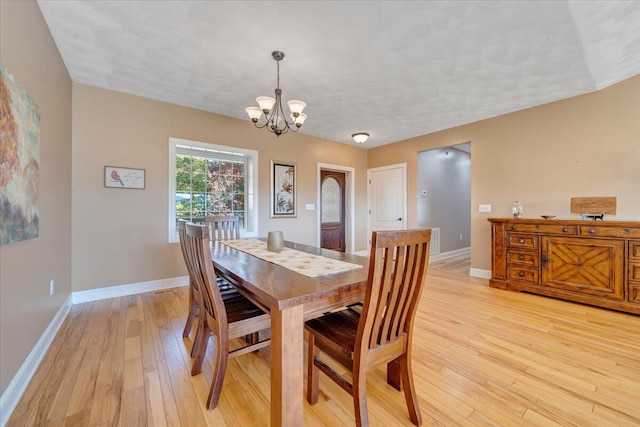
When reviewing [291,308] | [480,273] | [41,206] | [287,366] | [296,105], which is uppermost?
[296,105]

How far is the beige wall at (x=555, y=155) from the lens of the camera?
2.84m

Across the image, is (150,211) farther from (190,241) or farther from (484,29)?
(484,29)

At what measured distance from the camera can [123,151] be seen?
10.2 ft

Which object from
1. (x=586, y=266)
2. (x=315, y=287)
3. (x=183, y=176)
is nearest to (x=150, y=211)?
(x=183, y=176)

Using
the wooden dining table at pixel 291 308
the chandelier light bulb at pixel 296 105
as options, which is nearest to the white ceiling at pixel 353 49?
the chandelier light bulb at pixel 296 105

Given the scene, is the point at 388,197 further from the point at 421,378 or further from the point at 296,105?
the point at 421,378

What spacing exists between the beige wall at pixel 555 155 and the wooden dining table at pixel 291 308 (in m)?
3.46

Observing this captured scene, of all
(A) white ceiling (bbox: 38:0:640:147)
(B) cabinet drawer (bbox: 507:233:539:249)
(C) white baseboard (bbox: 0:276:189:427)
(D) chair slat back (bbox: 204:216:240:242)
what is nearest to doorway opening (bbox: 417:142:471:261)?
(B) cabinet drawer (bbox: 507:233:539:249)

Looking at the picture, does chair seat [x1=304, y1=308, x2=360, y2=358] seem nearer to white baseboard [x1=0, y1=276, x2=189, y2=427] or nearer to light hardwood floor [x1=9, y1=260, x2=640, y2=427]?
light hardwood floor [x1=9, y1=260, x2=640, y2=427]

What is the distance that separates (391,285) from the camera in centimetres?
117

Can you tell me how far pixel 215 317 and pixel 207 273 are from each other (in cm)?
29

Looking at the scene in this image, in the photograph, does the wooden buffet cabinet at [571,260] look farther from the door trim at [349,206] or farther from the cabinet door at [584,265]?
the door trim at [349,206]

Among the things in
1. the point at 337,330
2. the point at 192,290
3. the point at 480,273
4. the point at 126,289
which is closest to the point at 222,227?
the point at 192,290

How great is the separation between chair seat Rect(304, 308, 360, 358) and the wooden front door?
3.88m
